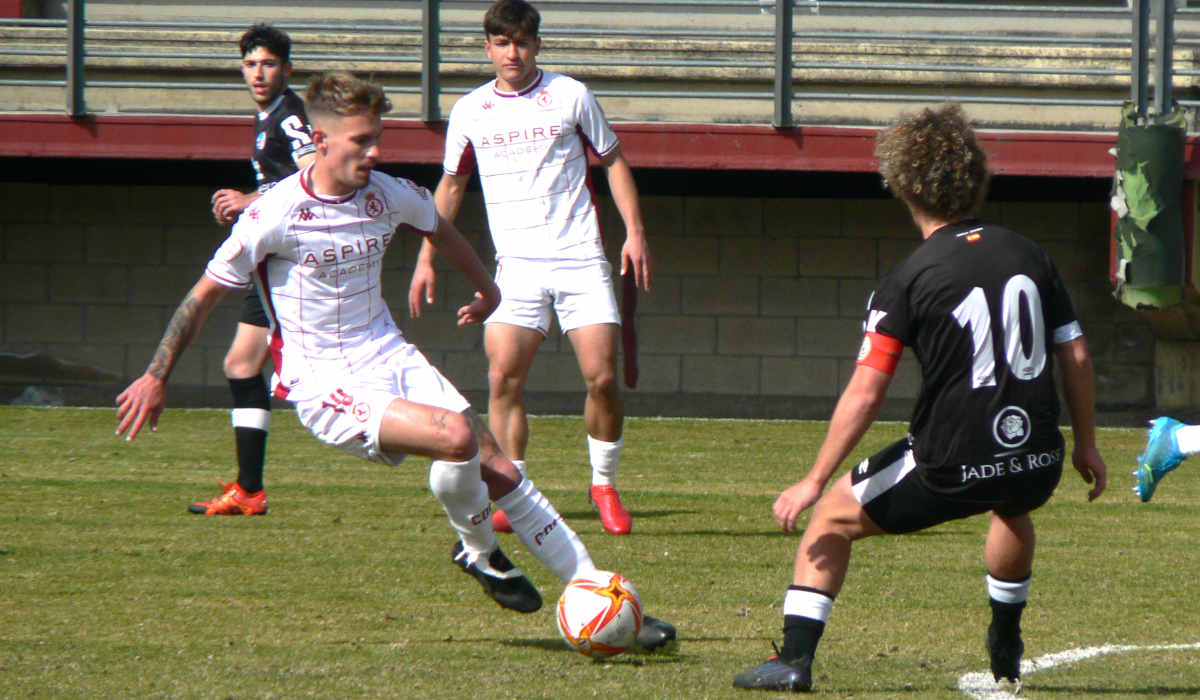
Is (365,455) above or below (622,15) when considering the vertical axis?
below

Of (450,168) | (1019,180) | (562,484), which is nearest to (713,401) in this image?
(1019,180)

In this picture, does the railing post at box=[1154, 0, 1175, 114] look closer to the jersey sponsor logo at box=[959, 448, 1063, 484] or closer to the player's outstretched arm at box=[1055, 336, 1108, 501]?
the player's outstretched arm at box=[1055, 336, 1108, 501]

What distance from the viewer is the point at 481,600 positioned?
5.42 metres

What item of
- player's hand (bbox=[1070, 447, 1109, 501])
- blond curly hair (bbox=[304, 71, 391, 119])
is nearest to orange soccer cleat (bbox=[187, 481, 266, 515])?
blond curly hair (bbox=[304, 71, 391, 119])

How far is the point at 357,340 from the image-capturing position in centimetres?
507

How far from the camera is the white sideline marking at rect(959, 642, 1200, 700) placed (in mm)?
4062

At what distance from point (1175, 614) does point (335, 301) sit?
3.05 metres

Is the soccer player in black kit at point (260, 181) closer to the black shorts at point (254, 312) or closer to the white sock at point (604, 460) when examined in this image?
the black shorts at point (254, 312)

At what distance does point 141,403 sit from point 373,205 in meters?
1.03

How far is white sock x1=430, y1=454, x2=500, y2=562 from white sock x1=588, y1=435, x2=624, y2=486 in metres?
2.20

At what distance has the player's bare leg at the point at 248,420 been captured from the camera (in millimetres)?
7168

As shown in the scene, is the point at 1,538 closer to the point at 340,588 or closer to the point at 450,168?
the point at 340,588

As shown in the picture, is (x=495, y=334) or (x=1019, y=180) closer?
(x=495, y=334)

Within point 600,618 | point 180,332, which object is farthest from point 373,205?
point 600,618
